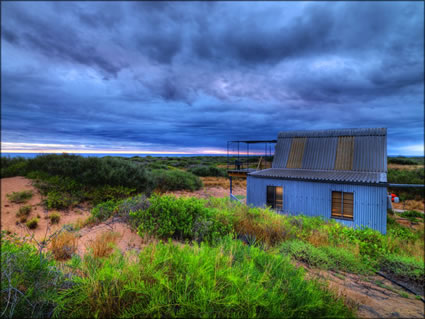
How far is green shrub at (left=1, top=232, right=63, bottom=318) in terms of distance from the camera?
1.96m

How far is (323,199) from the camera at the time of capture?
34.1 ft

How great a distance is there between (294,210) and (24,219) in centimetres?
1191

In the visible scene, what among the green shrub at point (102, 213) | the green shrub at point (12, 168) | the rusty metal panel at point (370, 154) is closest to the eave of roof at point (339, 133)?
the rusty metal panel at point (370, 154)

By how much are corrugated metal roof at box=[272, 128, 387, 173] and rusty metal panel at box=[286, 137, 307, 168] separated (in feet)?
0.36

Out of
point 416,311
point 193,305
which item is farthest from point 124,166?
point 416,311

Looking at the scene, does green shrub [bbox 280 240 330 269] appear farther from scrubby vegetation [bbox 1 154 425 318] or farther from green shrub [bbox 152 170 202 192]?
green shrub [bbox 152 170 202 192]

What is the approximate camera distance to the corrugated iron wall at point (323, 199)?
9.31m

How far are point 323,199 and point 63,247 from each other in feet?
35.4

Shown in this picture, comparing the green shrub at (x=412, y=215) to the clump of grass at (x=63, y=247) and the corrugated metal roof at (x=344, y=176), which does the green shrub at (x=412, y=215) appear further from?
the clump of grass at (x=63, y=247)

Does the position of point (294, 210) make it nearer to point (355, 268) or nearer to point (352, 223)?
point (352, 223)

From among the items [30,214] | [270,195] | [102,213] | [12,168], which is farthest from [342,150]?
[12,168]

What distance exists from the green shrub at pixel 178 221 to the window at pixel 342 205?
785 centimetres

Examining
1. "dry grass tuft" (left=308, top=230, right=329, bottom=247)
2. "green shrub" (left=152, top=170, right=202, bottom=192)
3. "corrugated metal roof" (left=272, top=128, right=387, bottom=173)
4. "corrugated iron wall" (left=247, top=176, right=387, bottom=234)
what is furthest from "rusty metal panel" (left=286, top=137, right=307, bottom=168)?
"dry grass tuft" (left=308, top=230, right=329, bottom=247)

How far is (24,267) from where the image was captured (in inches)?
95.3
